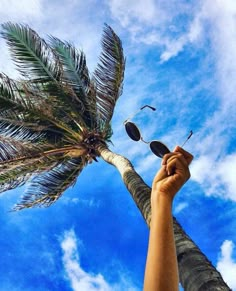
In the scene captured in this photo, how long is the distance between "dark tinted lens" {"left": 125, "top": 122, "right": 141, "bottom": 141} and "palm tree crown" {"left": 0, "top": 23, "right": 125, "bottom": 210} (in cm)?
346

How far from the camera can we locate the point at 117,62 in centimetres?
993

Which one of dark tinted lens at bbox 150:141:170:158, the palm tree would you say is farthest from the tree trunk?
the palm tree

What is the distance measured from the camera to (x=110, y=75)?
32.1 feet

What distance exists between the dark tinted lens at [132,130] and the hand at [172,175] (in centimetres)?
384

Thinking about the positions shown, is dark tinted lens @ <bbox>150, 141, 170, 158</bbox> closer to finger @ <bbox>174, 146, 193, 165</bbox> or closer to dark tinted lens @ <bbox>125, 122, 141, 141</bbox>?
finger @ <bbox>174, 146, 193, 165</bbox>

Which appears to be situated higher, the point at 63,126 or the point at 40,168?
the point at 63,126

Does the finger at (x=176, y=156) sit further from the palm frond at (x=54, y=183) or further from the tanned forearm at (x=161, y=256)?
the palm frond at (x=54, y=183)

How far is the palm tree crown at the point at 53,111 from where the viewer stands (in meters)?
9.22

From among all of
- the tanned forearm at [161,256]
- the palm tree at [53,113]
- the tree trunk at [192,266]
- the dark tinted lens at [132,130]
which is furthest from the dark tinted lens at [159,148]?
the palm tree at [53,113]

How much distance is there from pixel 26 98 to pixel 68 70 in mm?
2197

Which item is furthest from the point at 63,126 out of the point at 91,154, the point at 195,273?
the point at 195,273

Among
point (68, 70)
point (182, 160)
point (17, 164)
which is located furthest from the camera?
point (68, 70)

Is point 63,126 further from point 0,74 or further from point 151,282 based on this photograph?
point 151,282

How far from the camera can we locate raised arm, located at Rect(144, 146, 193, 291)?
1.57 m
